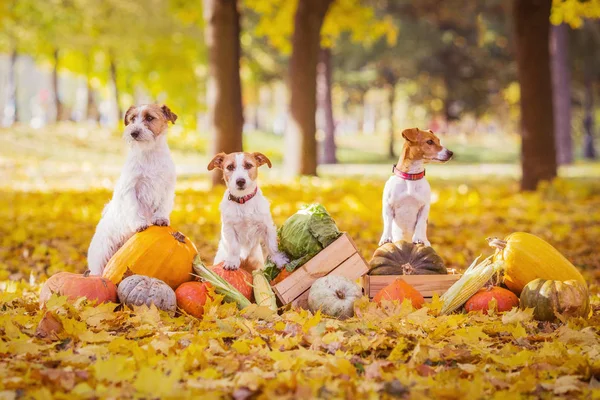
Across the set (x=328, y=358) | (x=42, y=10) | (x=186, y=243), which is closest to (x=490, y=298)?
(x=328, y=358)

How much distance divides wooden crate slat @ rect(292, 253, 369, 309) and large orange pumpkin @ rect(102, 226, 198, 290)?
840 millimetres

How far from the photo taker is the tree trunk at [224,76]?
13266 millimetres

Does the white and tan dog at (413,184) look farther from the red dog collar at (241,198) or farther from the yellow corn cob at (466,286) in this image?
the red dog collar at (241,198)

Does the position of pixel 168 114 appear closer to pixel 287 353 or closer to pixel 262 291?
pixel 262 291

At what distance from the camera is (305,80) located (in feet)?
49.8

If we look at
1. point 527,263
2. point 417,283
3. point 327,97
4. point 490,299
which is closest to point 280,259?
point 417,283

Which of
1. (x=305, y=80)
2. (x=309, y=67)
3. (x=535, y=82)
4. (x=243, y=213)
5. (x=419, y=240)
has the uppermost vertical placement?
(x=309, y=67)

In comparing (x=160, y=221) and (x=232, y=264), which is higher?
(x=160, y=221)

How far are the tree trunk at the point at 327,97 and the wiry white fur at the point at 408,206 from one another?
2006cm

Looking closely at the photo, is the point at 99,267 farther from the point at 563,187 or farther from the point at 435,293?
the point at 563,187

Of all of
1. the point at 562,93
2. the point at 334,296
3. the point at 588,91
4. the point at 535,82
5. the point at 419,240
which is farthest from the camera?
the point at 588,91

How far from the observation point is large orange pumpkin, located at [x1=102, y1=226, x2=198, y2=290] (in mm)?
4992

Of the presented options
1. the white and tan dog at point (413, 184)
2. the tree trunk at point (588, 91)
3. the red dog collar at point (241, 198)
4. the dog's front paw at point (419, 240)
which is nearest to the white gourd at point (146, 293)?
the red dog collar at point (241, 198)

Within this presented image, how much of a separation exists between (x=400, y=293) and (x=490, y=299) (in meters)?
0.65
